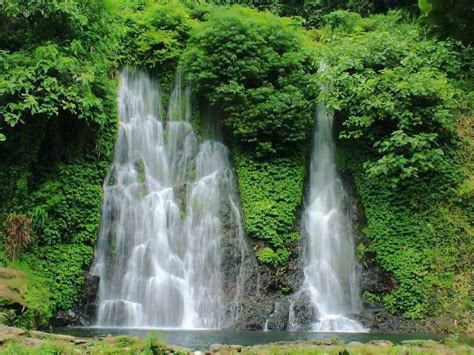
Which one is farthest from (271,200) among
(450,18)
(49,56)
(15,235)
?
(450,18)

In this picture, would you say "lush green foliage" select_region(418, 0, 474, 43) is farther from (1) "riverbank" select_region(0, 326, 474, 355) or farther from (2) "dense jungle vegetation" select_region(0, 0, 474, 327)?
(2) "dense jungle vegetation" select_region(0, 0, 474, 327)

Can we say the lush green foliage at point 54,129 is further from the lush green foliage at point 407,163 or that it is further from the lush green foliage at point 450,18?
the lush green foliage at point 450,18

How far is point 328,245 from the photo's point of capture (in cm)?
1434

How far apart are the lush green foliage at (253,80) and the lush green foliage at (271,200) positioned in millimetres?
502

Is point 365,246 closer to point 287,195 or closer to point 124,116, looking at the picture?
point 287,195

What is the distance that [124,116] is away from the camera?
1540 cm

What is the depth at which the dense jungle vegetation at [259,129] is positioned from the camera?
1219 cm

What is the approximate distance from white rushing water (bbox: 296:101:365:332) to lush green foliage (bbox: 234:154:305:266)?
59 centimetres

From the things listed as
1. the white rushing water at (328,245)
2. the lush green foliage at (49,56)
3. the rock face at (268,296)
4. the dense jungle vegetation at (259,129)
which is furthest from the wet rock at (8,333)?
the white rushing water at (328,245)

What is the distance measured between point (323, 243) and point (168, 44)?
774 centimetres

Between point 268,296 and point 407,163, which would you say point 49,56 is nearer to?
point 268,296

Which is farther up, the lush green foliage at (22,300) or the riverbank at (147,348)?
the lush green foliage at (22,300)

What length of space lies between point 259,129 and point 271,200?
6.96 ft

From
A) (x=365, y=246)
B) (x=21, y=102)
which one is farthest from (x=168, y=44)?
(x=365, y=246)
